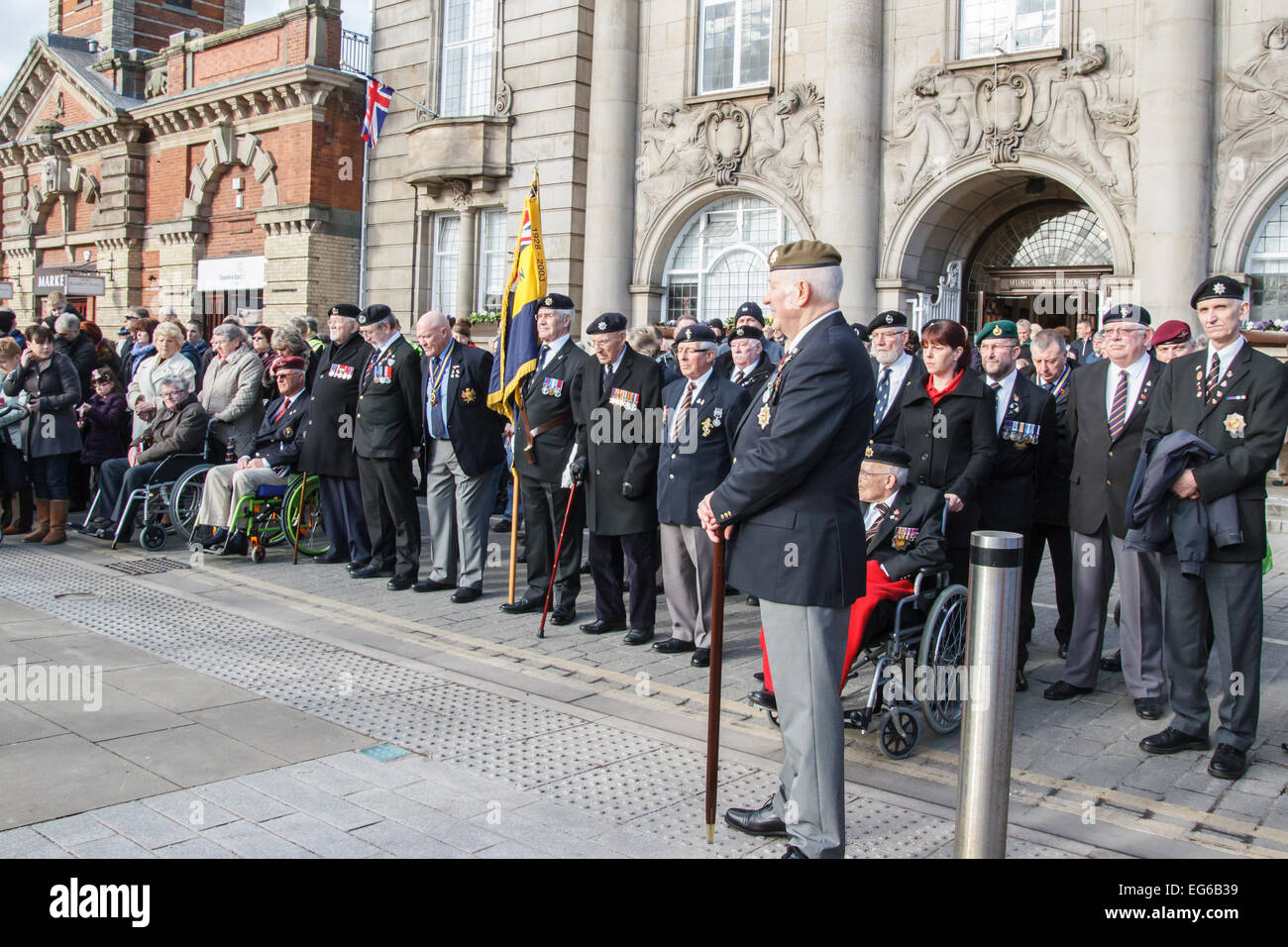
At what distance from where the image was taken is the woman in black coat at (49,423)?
10.7 metres

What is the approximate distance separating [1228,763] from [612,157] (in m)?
15.4

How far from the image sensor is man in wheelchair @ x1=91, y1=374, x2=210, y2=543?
10445 millimetres

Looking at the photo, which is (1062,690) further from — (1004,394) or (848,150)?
(848,150)

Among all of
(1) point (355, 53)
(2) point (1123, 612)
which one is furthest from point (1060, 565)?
(1) point (355, 53)

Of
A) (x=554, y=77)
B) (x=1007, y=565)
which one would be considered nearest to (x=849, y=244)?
(x=554, y=77)

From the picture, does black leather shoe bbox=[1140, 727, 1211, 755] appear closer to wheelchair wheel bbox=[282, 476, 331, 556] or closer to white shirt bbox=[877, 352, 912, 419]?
white shirt bbox=[877, 352, 912, 419]

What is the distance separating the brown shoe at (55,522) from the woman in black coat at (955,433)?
833cm

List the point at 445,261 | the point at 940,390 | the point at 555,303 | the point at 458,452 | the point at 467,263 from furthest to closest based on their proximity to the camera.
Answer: the point at 445,261, the point at 467,263, the point at 458,452, the point at 555,303, the point at 940,390

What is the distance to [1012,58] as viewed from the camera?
1484 centimetres

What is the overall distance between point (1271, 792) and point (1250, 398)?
5.97 ft

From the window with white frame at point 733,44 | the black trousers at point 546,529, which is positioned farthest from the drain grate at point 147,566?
the window with white frame at point 733,44

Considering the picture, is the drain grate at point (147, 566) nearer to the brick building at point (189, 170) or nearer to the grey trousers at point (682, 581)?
the grey trousers at point (682, 581)

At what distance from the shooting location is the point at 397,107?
72.7 feet

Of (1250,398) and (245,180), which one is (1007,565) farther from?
(245,180)
